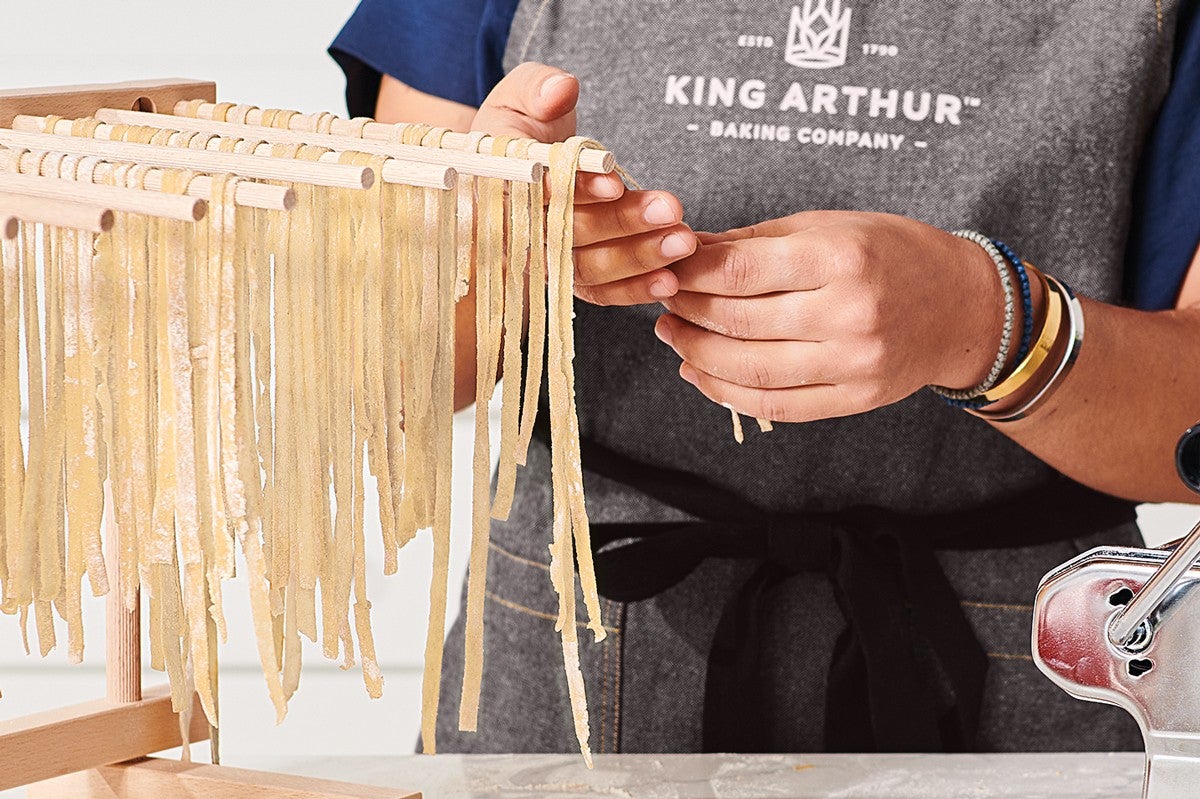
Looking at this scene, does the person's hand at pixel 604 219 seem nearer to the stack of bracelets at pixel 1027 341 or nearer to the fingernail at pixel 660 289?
the fingernail at pixel 660 289

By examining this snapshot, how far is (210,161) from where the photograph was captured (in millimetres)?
582

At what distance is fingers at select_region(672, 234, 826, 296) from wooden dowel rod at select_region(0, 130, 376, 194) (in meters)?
0.21

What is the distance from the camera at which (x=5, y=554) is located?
65 centimetres

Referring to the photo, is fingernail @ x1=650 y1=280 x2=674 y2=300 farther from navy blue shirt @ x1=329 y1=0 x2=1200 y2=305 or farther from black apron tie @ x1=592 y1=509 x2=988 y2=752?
navy blue shirt @ x1=329 y1=0 x2=1200 y2=305

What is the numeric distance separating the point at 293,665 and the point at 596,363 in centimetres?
48

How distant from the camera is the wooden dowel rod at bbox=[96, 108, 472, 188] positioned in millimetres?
570

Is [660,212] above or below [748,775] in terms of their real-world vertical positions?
above

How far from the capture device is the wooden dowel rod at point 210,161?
0.55 metres

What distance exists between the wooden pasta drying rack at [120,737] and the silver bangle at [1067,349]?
454 mm

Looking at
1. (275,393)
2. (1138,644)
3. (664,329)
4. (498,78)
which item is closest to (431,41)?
(498,78)

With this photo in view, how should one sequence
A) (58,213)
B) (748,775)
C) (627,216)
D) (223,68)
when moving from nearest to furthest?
1. (58,213)
2. (627,216)
3. (748,775)
4. (223,68)

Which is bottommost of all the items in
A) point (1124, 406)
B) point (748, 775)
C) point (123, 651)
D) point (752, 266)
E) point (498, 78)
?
point (748, 775)

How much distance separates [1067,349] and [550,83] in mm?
371

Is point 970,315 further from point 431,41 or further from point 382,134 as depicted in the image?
point 431,41
